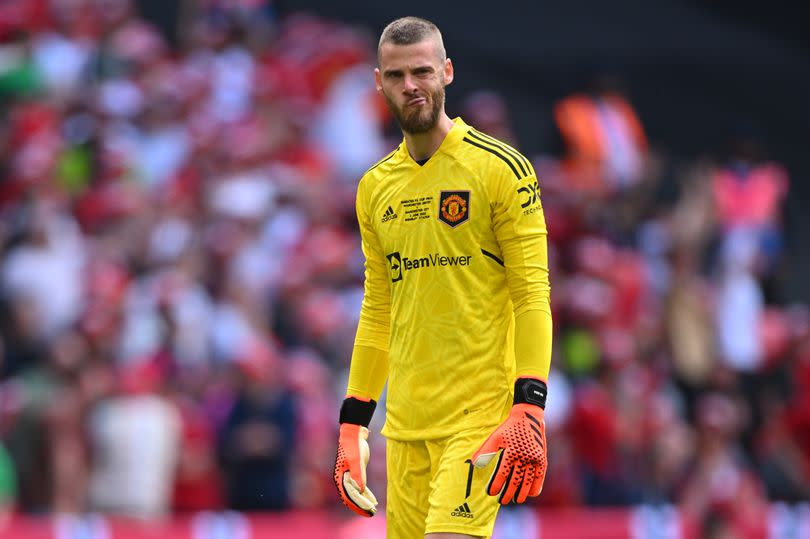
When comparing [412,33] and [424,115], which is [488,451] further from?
[412,33]

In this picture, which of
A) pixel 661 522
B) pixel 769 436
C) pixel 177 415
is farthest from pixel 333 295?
pixel 769 436

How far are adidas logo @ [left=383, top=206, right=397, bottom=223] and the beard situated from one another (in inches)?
12.7

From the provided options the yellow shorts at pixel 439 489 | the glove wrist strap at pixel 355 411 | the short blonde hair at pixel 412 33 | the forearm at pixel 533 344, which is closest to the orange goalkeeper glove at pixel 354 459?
the glove wrist strap at pixel 355 411

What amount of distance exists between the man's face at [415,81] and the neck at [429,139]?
0.04 m

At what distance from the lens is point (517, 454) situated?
216 inches

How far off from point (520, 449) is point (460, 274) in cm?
73

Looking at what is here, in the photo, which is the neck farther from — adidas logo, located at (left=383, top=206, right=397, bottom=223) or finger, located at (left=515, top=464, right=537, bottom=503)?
finger, located at (left=515, top=464, right=537, bottom=503)

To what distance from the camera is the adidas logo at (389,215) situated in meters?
6.01

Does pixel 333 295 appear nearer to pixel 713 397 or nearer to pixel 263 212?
pixel 263 212

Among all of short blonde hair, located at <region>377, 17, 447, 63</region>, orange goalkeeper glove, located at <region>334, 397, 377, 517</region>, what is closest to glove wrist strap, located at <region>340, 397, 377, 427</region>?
orange goalkeeper glove, located at <region>334, 397, 377, 517</region>

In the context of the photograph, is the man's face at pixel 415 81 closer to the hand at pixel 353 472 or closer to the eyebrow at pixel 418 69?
the eyebrow at pixel 418 69

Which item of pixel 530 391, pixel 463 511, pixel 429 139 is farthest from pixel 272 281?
pixel 530 391

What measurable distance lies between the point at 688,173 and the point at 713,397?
12.2 ft

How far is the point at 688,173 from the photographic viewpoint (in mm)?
15977
